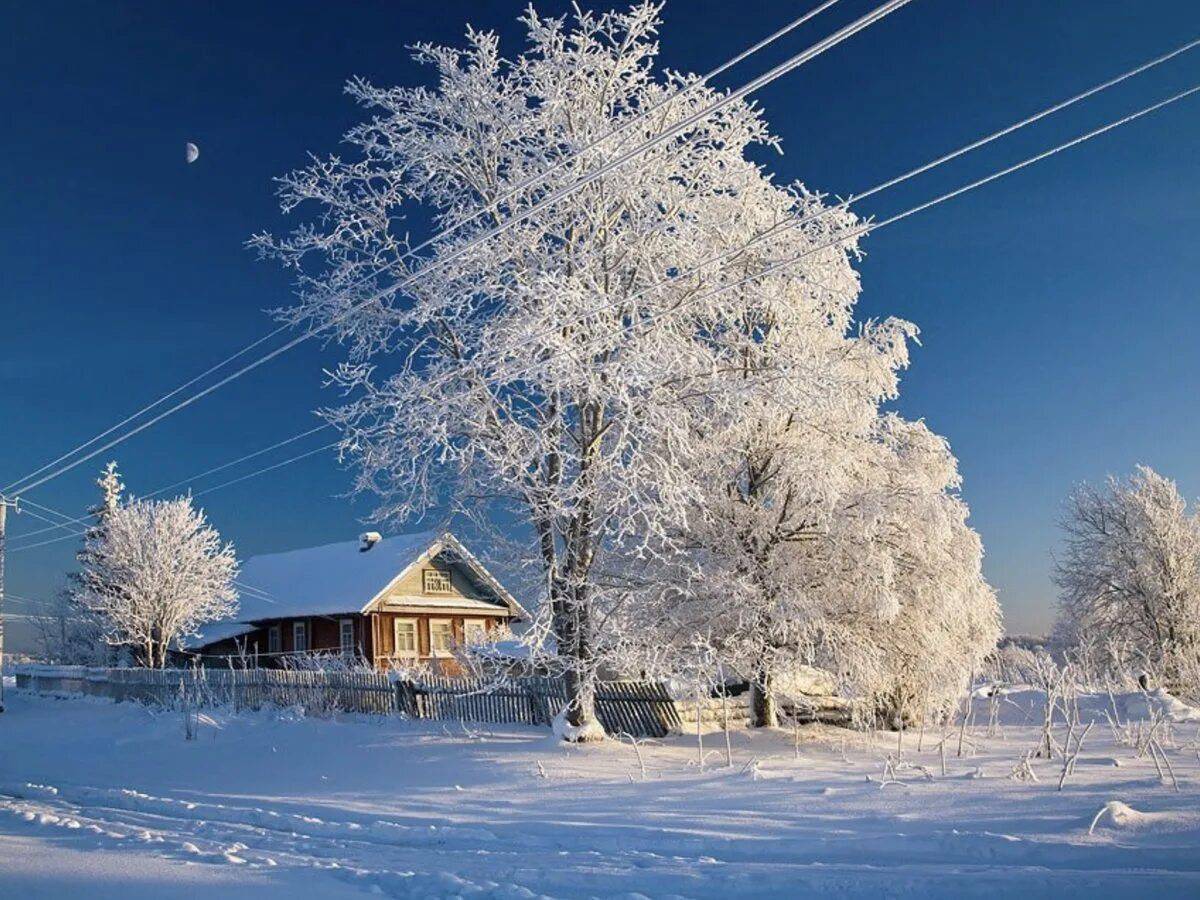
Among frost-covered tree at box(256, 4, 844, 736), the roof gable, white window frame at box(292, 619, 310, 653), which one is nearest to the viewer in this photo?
frost-covered tree at box(256, 4, 844, 736)

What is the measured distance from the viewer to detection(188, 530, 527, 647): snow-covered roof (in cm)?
3900

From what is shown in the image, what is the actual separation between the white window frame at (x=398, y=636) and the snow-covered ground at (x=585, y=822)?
73.1 feet

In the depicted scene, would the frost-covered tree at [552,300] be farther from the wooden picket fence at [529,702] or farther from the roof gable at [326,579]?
the roof gable at [326,579]

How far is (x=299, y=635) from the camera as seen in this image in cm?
4162

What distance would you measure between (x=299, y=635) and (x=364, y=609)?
Result: 5.78 metres

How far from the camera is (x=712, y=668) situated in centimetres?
1656

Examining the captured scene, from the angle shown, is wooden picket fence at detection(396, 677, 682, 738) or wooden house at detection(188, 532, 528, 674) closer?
wooden picket fence at detection(396, 677, 682, 738)

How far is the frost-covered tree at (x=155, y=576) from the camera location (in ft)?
130

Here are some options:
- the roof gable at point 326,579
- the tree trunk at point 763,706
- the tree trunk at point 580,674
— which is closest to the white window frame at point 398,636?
the roof gable at point 326,579

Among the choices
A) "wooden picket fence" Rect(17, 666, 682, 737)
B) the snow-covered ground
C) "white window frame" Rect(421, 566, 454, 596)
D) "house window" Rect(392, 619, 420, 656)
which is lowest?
the snow-covered ground

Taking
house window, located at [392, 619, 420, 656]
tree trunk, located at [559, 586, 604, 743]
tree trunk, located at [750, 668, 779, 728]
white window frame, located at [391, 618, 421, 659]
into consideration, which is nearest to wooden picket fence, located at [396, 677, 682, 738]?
tree trunk, located at [559, 586, 604, 743]

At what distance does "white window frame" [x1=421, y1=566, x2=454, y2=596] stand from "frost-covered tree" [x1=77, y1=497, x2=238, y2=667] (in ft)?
27.7

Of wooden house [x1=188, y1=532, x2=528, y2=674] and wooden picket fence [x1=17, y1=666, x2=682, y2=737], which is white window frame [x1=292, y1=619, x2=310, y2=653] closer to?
wooden house [x1=188, y1=532, x2=528, y2=674]

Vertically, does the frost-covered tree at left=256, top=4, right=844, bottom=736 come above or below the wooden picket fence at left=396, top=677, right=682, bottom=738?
above
